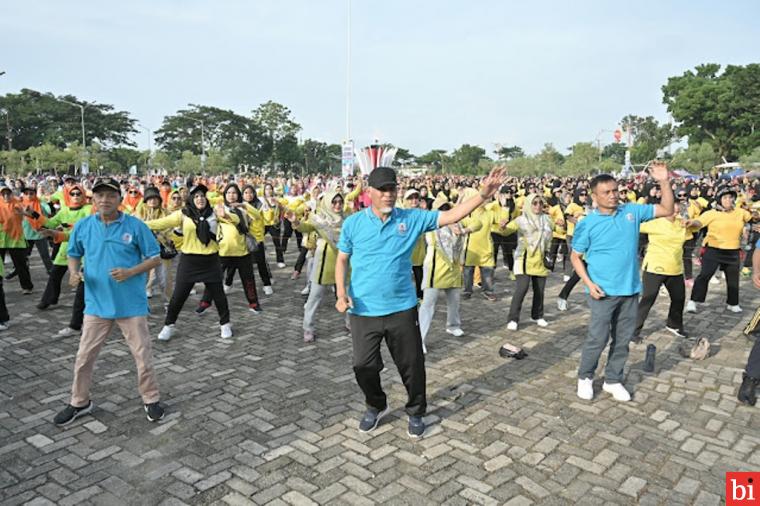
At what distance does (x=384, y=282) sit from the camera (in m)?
4.23

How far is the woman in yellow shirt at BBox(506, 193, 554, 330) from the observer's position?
7523mm

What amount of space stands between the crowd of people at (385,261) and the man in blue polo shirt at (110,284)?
1cm

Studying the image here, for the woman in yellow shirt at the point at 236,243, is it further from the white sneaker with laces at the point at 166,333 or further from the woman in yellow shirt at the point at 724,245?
the woman in yellow shirt at the point at 724,245

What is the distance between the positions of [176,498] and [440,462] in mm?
1757

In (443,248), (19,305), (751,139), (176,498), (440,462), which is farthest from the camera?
(751,139)

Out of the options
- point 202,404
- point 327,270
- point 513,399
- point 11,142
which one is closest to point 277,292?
point 327,270

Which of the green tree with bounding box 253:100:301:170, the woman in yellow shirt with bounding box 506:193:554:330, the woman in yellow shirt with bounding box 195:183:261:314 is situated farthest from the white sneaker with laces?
the green tree with bounding box 253:100:301:170

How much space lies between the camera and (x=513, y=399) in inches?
206

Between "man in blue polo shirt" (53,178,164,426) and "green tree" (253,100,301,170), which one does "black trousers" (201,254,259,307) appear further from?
"green tree" (253,100,301,170)

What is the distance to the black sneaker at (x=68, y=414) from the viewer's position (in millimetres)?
4625

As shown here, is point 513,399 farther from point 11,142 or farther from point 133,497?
point 11,142

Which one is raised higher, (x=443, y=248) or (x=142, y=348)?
(x=443, y=248)

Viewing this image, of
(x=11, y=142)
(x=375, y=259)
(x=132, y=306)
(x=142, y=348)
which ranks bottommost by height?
(x=142, y=348)

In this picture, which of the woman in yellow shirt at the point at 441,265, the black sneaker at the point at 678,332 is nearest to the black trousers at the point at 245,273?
the woman in yellow shirt at the point at 441,265
